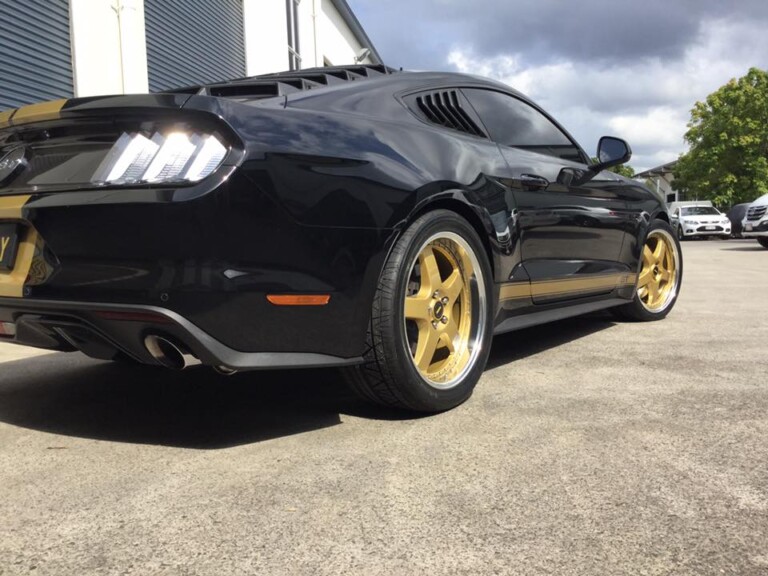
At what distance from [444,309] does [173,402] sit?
124 cm

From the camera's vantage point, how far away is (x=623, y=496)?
1.85 m

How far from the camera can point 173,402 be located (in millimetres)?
2955

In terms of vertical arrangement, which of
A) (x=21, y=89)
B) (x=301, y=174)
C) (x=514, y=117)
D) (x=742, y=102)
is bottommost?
(x=301, y=174)

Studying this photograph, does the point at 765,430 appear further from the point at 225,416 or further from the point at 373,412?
the point at 225,416

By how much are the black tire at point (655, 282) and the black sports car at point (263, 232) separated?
2259mm

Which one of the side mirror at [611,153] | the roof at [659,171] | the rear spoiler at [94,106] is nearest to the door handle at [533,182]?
the side mirror at [611,153]

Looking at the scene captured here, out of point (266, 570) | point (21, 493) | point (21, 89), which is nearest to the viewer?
point (266, 570)

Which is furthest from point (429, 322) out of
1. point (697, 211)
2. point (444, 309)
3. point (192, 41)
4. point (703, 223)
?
point (697, 211)

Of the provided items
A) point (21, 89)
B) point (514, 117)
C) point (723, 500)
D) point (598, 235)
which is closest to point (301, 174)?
point (723, 500)

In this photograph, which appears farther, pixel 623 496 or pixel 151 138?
pixel 151 138

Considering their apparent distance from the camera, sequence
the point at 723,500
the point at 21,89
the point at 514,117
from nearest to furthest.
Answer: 1. the point at 723,500
2. the point at 514,117
3. the point at 21,89

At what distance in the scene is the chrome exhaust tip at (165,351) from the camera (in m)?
2.11

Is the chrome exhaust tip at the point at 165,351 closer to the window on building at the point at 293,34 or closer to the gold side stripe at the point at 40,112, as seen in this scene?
the gold side stripe at the point at 40,112

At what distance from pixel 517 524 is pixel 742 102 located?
149 ft
